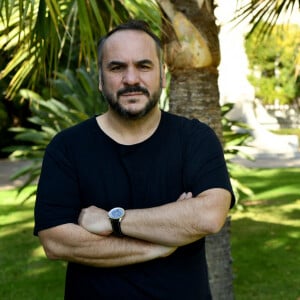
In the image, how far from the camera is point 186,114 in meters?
5.24

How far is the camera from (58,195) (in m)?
2.56

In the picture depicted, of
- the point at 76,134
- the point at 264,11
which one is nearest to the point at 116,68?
the point at 76,134

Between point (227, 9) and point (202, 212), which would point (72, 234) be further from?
point (227, 9)

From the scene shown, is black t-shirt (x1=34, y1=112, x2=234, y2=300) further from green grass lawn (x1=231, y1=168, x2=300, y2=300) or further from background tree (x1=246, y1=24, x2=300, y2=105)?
background tree (x1=246, y1=24, x2=300, y2=105)

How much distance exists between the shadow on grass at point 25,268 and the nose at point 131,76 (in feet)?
14.2

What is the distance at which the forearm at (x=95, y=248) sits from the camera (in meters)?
2.49

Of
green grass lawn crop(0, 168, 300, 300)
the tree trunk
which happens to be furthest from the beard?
green grass lawn crop(0, 168, 300, 300)

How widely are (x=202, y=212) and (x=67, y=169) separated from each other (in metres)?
0.45

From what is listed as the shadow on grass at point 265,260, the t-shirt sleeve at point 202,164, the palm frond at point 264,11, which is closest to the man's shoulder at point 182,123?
the t-shirt sleeve at point 202,164

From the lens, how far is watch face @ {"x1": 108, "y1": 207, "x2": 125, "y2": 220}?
2.50 m

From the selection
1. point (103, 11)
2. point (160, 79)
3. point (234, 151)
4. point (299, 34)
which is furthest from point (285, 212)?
Answer: point (299, 34)

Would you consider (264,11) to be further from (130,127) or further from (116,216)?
(116,216)

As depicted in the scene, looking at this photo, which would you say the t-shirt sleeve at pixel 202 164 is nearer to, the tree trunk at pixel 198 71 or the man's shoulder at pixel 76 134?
the man's shoulder at pixel 76 134

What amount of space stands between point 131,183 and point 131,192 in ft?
0.11
